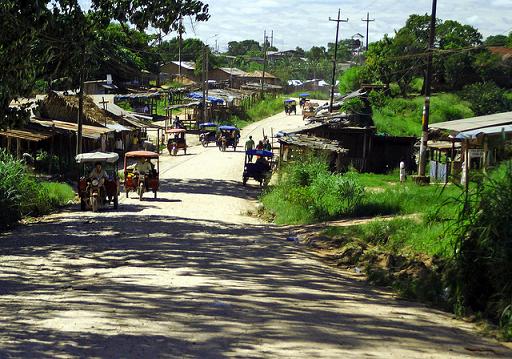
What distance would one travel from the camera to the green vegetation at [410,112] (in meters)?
56.2

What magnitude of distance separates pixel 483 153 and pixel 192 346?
73.6 feet

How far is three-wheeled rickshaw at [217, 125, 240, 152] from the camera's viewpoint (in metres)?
58.5

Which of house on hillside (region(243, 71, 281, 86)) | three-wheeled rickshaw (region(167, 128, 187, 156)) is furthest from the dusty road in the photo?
house on hillside (region(243, 71, 281, 86))

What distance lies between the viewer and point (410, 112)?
64.6 m

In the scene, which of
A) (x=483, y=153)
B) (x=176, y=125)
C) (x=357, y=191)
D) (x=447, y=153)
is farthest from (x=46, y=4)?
(x=176, y=125)

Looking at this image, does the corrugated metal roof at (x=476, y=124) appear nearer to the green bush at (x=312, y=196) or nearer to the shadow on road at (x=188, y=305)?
the green bush at (x=312, y=196)

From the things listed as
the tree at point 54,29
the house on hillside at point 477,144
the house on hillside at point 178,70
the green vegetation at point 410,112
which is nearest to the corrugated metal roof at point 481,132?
the house on hillside at point 477,144

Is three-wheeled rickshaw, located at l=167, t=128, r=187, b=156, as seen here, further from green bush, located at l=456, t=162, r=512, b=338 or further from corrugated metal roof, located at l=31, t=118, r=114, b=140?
green bush, located at l=456, t=162, r=512, b=338

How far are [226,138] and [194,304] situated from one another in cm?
4772

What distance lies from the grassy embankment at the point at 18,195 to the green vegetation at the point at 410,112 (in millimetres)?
30361

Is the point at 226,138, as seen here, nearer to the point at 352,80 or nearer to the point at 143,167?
the point at 143,167

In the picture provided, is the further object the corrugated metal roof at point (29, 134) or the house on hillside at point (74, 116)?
the house on hillside at point (74, 116)

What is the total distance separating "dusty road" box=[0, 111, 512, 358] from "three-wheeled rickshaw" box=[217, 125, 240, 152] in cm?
3663

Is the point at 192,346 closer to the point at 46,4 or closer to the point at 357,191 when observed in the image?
the point at 46,4
